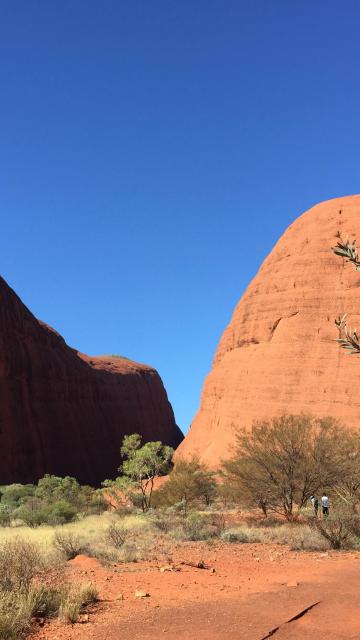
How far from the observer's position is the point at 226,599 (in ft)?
22.8

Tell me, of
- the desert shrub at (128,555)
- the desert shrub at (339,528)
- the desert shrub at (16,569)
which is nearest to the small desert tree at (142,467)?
the desert shrub at (339,528)

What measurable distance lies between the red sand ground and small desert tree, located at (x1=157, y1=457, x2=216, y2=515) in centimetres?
1169

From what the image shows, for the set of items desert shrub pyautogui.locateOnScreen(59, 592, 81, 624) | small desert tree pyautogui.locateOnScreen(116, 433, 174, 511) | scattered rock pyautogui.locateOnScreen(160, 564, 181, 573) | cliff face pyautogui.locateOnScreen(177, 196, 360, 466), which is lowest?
scattered rock pyautogui.locateOnScreen(160, 564, 181, 573)

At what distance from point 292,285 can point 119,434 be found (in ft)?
94.4

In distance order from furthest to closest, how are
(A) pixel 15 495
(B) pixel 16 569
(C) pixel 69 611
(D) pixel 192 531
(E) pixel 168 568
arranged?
(A) pixel 15 495 → (D) pixel 192 531 → (E) pixel 168 568 → (B) pixel 16 569 → (C) pixel 69 611

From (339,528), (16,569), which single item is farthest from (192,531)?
(16,569)

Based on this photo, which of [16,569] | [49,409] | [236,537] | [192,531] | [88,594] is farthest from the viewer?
[49,409]

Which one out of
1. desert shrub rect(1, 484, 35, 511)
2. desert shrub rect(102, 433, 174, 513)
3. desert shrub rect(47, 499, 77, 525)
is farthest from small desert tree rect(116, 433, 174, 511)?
desert shrub rect(1, 484, 35, 511)

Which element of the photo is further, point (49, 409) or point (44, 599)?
point (49, 409)

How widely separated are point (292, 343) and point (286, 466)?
1544 cm

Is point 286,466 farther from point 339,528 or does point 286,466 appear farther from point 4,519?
point 4,519

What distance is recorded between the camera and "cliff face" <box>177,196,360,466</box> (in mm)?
29844

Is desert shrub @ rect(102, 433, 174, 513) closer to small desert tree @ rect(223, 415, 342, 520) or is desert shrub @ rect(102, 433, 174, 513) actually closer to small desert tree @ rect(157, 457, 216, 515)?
small desert tree @ rect(157, 457, 216, 515)

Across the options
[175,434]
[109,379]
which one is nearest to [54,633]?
[109,379]
